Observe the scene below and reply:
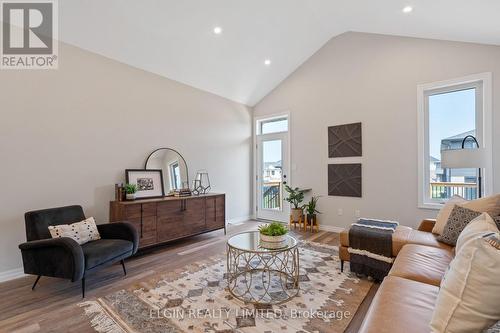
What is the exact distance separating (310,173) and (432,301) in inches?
146

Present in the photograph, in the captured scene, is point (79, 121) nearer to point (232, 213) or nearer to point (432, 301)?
point (232, 213)

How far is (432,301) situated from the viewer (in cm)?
135

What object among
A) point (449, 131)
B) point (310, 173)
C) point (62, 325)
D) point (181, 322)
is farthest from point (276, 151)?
point (62, 325)

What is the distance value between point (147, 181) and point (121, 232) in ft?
3.80

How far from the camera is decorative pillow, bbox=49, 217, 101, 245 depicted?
255cm

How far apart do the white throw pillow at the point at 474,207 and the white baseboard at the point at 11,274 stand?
182 inches

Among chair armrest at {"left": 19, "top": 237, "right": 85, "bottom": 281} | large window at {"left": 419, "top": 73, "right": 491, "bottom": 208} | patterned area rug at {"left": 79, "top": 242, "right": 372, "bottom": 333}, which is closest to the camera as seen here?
patterned area rug at {"left": 79, "top": 242, "right": 372, "bottom": 333}

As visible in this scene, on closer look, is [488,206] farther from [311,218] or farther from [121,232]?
[121,232]

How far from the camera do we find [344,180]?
4.54m

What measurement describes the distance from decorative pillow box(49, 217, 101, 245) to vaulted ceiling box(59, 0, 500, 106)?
2306 millimetres

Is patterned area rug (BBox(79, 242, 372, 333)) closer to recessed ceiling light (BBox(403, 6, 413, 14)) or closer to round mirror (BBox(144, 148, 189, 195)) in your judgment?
round mirror (BBox(144, 148, 189, 195))

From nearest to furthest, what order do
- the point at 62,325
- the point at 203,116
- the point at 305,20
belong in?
the point at 62,325, the point at 305,20, the point at 203,116

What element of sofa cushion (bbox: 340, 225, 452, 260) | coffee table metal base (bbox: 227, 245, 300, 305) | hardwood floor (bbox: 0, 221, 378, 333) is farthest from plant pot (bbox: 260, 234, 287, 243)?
sofa cushion (bbox: 340, 225, 452, 260)

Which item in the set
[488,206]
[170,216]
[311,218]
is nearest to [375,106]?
[311,218]
